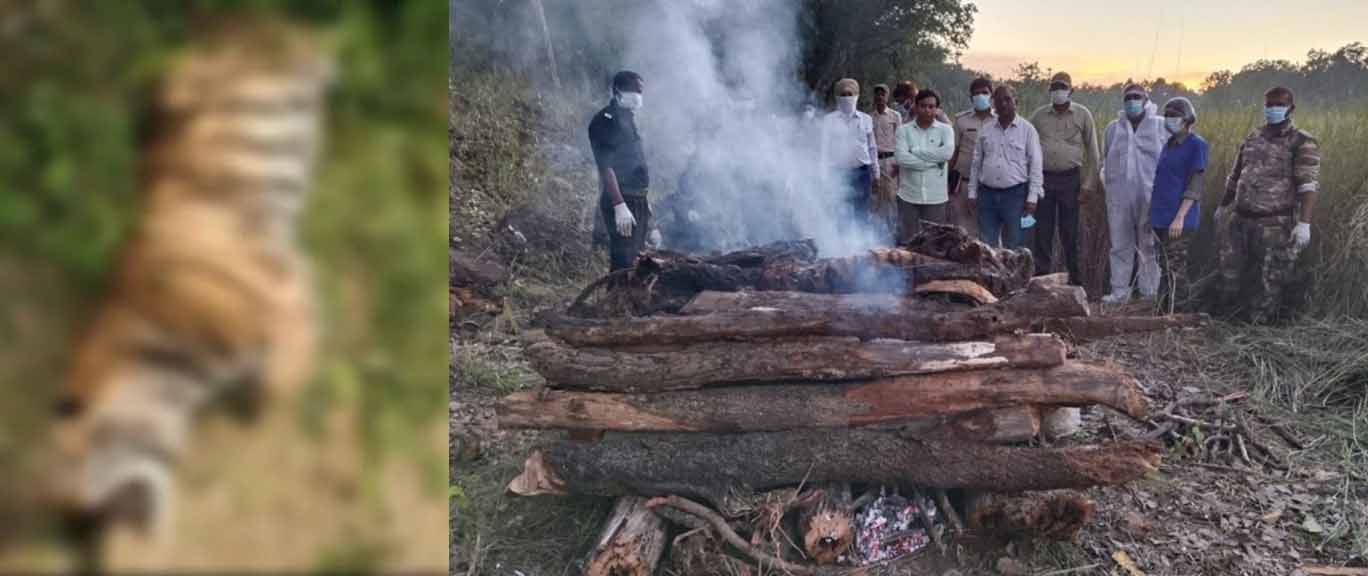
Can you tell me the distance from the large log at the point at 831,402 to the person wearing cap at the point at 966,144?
10.3ft

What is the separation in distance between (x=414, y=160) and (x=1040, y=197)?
602cm

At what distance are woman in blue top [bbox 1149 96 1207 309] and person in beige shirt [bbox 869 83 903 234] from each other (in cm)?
165

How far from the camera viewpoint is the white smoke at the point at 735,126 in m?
6.16

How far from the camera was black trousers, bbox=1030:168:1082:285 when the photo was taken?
247 inches

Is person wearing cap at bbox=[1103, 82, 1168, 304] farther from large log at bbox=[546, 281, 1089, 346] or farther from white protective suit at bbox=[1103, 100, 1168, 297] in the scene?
large log at bbox=[546, 281, 1089, 346]

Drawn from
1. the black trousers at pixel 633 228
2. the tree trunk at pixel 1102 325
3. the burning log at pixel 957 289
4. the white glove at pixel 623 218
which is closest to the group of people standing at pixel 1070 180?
the black trousers at pixel 633 228

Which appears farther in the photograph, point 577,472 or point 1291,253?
point 1291,253

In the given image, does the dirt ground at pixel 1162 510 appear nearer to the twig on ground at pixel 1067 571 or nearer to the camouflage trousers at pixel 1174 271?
the twig on ground at pixel 1067 571

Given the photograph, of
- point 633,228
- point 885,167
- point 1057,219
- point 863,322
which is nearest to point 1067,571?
point 863,322

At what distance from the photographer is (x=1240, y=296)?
5.62 meters

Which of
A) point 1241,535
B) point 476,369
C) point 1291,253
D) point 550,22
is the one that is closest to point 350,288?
point 1241,535

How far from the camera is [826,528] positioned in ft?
10.7

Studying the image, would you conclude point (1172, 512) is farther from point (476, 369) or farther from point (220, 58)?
point (220, 58)

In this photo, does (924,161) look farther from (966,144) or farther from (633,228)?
(633,228)
